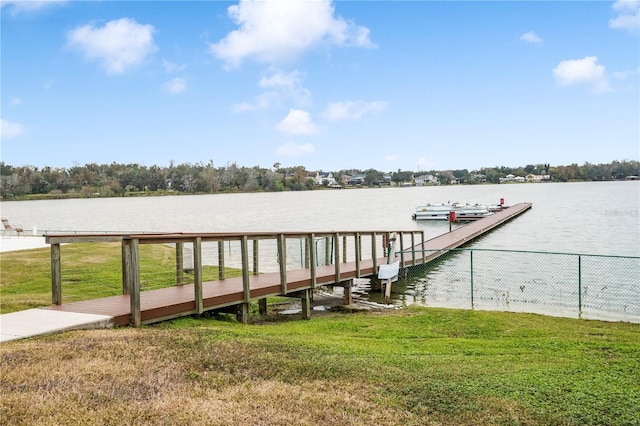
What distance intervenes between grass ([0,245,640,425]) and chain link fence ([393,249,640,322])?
5694 millimetres

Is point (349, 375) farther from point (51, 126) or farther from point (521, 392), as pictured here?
point (51, 126)

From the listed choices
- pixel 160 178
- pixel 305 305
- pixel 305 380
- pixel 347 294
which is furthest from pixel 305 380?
pixel 160 178

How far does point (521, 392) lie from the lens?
4.82m

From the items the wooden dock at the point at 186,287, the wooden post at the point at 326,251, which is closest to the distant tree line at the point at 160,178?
the wooden post at the point at 326,251

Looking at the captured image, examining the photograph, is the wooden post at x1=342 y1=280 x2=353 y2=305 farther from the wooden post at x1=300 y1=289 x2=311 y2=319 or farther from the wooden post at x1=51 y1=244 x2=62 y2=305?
the wooden post at x1=51 y1=244 x2=62 y2=305

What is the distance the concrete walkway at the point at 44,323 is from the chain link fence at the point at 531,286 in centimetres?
862

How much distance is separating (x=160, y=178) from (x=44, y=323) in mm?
149339

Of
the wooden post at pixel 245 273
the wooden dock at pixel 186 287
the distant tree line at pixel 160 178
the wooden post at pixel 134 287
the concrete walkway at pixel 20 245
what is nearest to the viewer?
the wooden post at pixel 134 287

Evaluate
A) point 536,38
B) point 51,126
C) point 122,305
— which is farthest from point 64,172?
point 122,305

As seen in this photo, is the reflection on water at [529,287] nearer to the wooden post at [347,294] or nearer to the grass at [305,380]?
the wooden post at [347,294]

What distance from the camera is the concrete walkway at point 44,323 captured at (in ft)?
21.1

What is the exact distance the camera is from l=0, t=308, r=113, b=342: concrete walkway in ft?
21.1

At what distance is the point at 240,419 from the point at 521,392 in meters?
2.56

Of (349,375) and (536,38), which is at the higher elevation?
(536,38)
